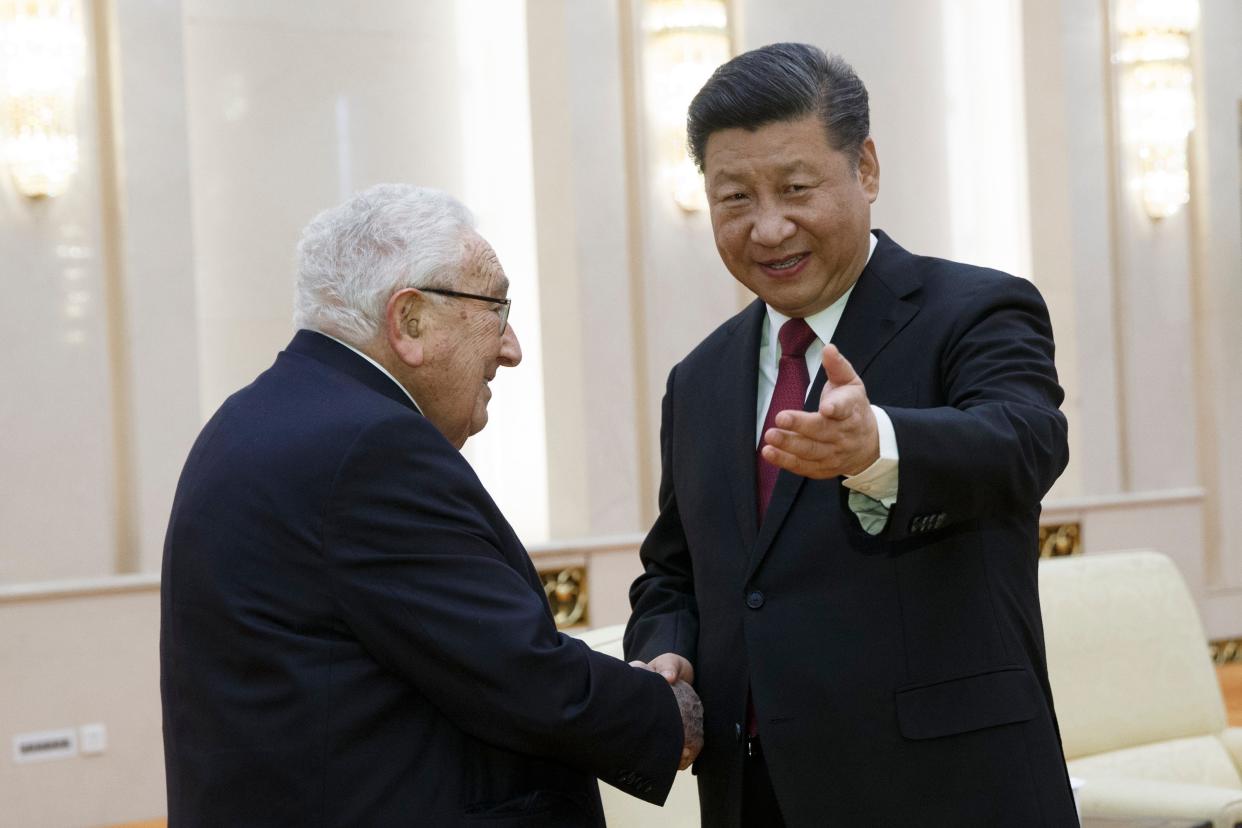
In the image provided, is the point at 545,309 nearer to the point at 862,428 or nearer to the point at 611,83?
the point at 611,83

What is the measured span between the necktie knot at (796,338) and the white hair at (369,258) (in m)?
0.52

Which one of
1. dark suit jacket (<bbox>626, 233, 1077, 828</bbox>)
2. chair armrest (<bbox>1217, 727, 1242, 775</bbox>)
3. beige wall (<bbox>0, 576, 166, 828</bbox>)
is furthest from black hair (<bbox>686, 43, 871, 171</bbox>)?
beige wall (<bbox>0, 576, 166, 828</bbox>)

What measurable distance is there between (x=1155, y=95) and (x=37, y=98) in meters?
6.69

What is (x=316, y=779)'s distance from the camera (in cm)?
198

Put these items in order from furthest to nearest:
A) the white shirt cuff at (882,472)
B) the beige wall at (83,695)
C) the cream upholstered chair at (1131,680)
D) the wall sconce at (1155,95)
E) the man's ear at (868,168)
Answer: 1. the wall sconce at (1155,95)
2. the beige wall at (83,695)
3. the cream upholstered chair at (1131,680)
4. the man's ear at (868,168)
5. the white shirt cuff at (882,472)

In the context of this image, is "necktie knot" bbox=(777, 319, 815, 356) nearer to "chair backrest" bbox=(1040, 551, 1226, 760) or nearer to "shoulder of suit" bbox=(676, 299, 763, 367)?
"shoulder of suit" bbox=(676, 299, 763, 367)

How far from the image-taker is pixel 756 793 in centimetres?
220

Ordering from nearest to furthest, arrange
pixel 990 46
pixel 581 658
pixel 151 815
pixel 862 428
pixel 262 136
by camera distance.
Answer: pixel 862 428, pixel 581 658, pixel 151 815, pixel 262 136, pixel 990 46

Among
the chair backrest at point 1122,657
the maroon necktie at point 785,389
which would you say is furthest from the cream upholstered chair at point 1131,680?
the maroon necktie at point 785,389

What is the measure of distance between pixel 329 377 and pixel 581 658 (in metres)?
0.56

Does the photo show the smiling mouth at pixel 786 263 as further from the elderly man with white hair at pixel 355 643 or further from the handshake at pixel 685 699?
the handshake at pixel 685 699

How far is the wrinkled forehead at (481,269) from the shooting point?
2270 mm

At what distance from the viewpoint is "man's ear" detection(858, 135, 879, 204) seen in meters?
2.21

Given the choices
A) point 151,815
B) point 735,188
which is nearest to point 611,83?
point 151,815
